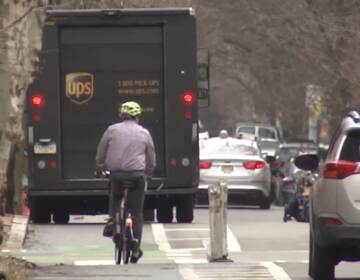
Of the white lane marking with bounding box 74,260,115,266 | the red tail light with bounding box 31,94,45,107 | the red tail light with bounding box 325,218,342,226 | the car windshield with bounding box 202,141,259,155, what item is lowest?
the white lane marking with bounding box 74,260,115,266

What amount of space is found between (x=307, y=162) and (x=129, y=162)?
1.85 metres

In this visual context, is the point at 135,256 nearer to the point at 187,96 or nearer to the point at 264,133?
the point at 187,96

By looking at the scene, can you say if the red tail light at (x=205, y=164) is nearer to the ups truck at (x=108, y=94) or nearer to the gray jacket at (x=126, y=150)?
the ups truck at (x=108, y=94)

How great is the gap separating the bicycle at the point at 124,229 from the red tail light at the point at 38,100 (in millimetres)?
5839

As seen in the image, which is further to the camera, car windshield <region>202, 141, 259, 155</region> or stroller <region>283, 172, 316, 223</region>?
car windshield <region>202, 141, 259, 155</region>

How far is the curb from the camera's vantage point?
15656mm

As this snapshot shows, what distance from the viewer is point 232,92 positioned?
77.5 meters

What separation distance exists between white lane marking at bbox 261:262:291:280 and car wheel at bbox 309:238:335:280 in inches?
12.8

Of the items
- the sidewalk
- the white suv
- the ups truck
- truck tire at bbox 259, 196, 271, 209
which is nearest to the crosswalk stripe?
the white suv

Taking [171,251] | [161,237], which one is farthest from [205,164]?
[171,251]

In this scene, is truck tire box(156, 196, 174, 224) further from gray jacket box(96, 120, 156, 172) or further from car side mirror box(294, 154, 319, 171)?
car side mirror box(294, 154, 319, 171)

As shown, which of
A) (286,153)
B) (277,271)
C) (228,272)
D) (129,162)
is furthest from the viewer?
(286,153)

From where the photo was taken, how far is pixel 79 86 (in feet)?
62.0

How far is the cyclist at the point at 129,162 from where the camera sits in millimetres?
12953
